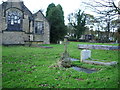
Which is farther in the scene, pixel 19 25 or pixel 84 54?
pixel 19 25

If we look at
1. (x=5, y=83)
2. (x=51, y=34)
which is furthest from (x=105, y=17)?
(x=51, y=34)

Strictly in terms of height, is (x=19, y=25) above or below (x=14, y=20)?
below

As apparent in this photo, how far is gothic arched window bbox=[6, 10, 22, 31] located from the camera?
87.7 ft

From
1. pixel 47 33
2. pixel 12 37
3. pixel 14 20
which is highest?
pixel 14 20

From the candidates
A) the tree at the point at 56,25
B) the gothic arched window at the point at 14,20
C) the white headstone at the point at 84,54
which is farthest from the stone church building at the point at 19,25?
the white headstone at the point at 84,54

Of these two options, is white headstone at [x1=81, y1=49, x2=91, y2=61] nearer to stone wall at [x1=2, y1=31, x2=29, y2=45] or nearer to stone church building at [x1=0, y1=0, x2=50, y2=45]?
stone church building at [x1=0, y1=0, x2=50, y2=45]

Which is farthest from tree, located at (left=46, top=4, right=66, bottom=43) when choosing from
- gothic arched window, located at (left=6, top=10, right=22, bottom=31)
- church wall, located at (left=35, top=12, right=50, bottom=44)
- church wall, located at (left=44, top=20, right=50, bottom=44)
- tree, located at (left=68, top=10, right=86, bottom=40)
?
tree, located at (left=68, top=10, right=86, bottom=40)

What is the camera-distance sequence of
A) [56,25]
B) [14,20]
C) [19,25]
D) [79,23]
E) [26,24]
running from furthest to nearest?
[79,23] < [56,25] < [26,24] < [19,25] < [14,20]

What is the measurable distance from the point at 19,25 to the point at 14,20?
1.49 metres

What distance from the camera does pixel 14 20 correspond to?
27094mm

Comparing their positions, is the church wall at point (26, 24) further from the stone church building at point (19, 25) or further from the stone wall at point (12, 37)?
the stone wall at point (12, 37)

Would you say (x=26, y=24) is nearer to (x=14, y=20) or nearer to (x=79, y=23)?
(x=14, y=20)

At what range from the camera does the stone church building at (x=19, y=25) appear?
993 inches

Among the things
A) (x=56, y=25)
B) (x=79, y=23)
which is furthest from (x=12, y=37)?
(x=79, y=23)
